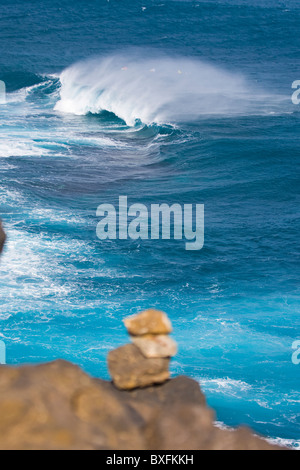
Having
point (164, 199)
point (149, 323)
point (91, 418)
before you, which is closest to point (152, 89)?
point (164, 199)

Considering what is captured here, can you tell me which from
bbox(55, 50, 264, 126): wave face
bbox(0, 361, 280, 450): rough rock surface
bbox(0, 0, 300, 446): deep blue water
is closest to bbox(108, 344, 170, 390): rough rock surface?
bbox(0, 361, 280, 450): rough rock surface

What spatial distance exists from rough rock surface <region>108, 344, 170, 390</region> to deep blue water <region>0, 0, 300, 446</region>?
10.3 m

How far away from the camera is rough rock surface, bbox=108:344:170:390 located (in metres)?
11.2

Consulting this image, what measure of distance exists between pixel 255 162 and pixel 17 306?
24.4 metres

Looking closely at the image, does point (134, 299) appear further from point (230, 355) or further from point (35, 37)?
point (35, 37)

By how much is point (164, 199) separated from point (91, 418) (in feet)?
97.8

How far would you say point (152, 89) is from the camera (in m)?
67.8

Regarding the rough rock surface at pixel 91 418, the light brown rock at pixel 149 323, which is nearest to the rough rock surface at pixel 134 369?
the rough rock surface at pixel 91 418

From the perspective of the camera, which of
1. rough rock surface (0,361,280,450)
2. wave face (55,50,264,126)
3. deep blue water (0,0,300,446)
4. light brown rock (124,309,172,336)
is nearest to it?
rough rock surface (0,361,280,450)

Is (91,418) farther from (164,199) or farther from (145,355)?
(164,199)

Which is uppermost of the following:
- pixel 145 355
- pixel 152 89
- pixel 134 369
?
pixel 152 89

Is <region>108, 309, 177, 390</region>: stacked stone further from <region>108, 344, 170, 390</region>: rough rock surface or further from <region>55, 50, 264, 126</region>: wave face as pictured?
<region>55, 50, 264, 126</region>: wave face

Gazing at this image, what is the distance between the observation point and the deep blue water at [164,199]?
25.1 meters

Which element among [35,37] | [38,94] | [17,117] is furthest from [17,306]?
[35,37]
